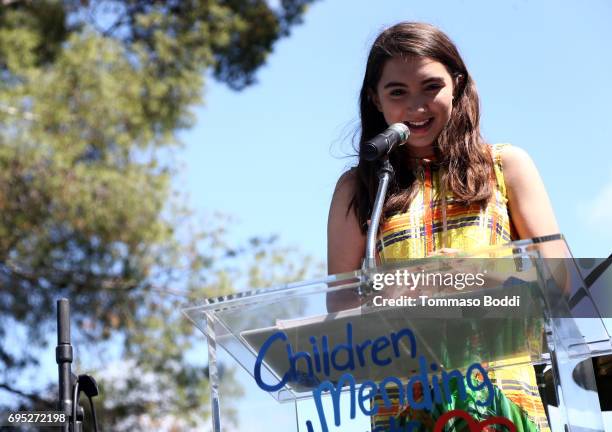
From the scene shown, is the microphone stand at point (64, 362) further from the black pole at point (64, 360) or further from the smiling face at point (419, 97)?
the smiling face at point (419, 97)

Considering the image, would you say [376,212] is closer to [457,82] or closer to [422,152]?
[422,152]

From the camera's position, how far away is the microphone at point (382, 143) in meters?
1.59

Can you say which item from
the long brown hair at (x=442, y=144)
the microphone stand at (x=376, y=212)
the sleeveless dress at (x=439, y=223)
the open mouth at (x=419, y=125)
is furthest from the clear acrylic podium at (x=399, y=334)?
the open mouth at (x=419, y=125)

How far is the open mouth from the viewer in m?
1.75

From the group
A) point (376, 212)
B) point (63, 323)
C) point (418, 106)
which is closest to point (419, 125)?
point (418, 106)

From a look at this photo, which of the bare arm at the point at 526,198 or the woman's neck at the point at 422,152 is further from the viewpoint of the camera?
the woman's neck at the point at 422,152

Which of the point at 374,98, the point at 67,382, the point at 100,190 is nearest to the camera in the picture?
the point at 67,382

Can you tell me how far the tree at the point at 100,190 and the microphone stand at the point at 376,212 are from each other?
6.89 meters

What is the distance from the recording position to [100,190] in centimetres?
838

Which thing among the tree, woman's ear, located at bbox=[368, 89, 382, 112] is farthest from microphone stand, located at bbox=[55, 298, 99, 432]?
the tree

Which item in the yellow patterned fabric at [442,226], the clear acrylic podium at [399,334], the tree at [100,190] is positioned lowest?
the clear acrylic podium at [399,334]

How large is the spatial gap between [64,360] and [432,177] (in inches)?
29.7

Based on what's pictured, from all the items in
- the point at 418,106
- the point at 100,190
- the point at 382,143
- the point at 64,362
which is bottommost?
the point at 64,362

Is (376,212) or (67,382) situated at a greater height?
(376,212)
